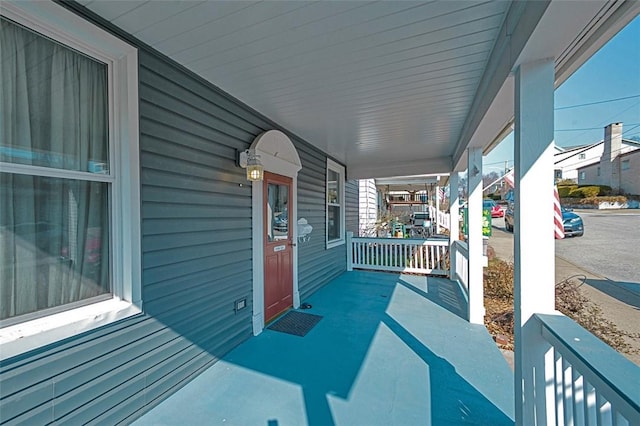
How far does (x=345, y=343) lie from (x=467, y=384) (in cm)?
116

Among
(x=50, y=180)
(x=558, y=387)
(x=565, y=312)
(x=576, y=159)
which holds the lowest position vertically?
(x=565, y=312)

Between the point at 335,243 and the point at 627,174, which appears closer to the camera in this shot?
the point at 627,174

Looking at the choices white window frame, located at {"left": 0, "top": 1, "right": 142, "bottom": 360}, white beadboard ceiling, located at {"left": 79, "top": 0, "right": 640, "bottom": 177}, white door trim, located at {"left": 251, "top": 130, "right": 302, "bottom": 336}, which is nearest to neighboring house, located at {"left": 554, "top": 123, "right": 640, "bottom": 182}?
white beadboard ceiling, located at {"left": 79, "top": 0, "right": 640, "bottom": 177}

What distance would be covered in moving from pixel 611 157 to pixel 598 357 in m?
1.43

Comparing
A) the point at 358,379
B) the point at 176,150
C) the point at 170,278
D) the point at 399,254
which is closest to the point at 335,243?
the point at 399,254

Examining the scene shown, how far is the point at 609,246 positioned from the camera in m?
3.40

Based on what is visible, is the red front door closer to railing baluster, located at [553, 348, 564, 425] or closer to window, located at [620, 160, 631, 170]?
railing baluster, located at [553, 348, 564, 425]

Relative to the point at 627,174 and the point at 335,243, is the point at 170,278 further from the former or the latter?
the point at 335,243

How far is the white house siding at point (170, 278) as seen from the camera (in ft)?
4.89

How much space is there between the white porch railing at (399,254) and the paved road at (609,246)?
6.90ft

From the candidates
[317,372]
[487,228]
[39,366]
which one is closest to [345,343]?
[317,372]

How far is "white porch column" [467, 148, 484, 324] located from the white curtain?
3687 millimetres

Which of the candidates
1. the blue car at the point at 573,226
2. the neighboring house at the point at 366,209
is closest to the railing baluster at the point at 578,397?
the blue car at the point at 573,226

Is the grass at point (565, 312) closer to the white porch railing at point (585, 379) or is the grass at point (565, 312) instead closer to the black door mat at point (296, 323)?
the white porch railing at point (585, 379)
